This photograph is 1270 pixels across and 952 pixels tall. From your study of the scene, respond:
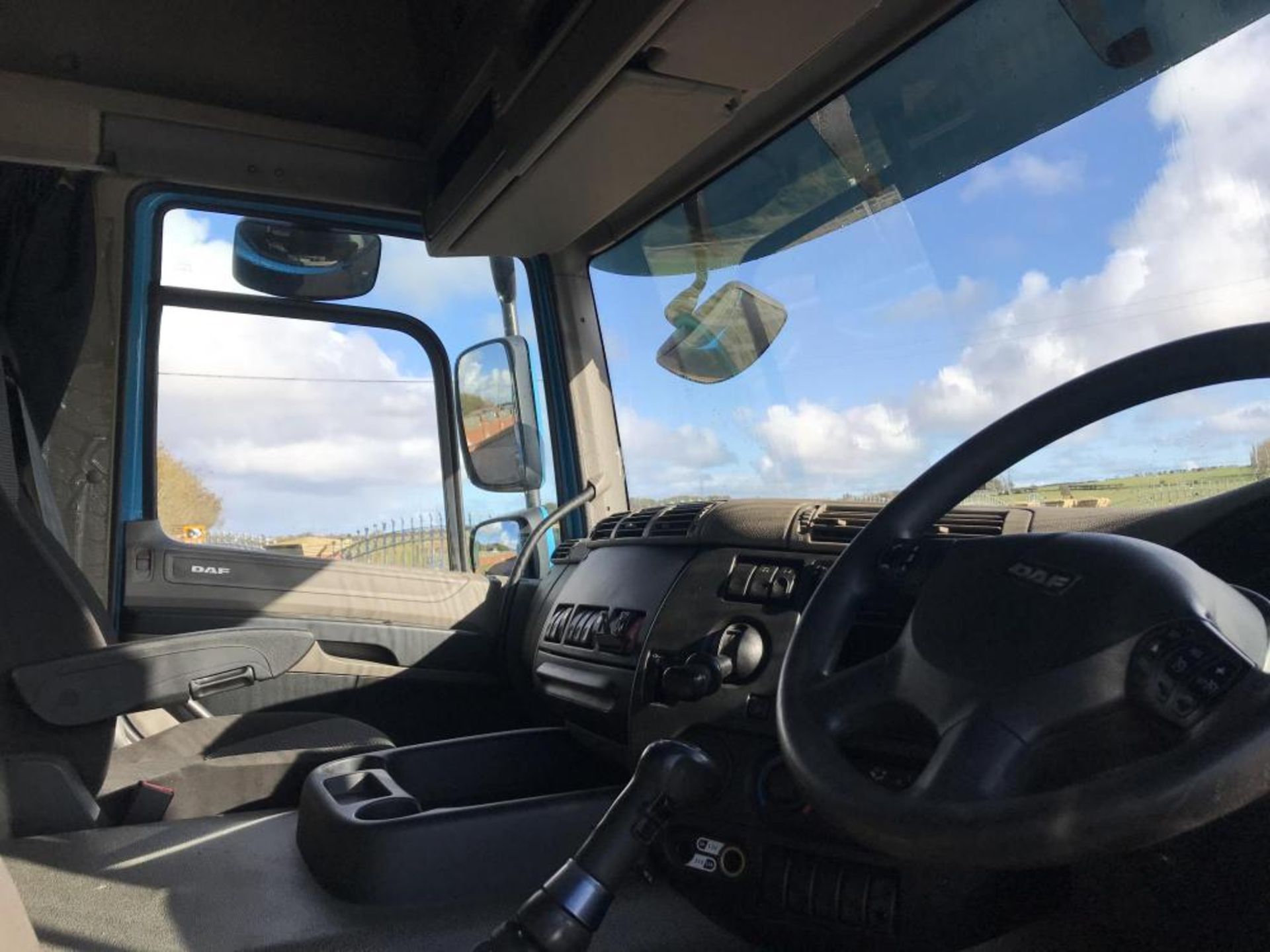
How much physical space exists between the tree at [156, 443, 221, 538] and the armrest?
0.67 metres

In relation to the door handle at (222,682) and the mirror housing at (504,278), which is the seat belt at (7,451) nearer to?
the door handle at (222,682)

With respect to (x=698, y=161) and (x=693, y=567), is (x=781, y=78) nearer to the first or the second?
(x=698, y=161)

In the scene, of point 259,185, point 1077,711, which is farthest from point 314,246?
point 1077,711

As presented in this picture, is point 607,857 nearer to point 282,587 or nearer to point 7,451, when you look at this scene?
point 7,451

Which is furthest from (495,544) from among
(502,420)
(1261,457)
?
(1261,457)

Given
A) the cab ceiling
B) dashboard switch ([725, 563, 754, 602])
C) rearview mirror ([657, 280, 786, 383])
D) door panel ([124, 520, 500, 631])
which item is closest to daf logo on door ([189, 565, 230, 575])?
door panel ([124, 520, 500, 631])

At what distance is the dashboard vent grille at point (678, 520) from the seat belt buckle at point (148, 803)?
1200 mm

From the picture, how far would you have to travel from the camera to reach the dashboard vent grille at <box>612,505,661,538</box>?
6.99ft

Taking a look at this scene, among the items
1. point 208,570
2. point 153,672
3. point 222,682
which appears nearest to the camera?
point 153,672

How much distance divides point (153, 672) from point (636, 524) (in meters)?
1.08

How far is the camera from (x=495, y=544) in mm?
3131

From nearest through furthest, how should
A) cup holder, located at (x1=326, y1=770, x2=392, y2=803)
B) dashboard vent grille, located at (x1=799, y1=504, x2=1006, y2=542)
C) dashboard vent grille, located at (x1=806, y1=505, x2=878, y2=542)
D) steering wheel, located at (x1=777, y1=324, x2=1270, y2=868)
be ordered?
1. steering wheel, located at (x1=777, y1=324, x2=1270, y2=868)
2. dashboard vent grille, located at (x1=799, y1=504, x2=1006, y2=542)
3. dashboard vent grille, located at (x1=806, y1=505, x2=878, y2=542)
4. cup holder, located at (x1=326, y1=770, x2=392, y2=803)

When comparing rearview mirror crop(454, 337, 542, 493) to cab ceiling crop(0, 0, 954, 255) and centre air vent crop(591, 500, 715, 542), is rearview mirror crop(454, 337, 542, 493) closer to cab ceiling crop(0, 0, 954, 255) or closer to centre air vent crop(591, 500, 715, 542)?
cab ceiling crop(0, 0, 954, 255)

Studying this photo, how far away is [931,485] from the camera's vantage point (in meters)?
1.07
